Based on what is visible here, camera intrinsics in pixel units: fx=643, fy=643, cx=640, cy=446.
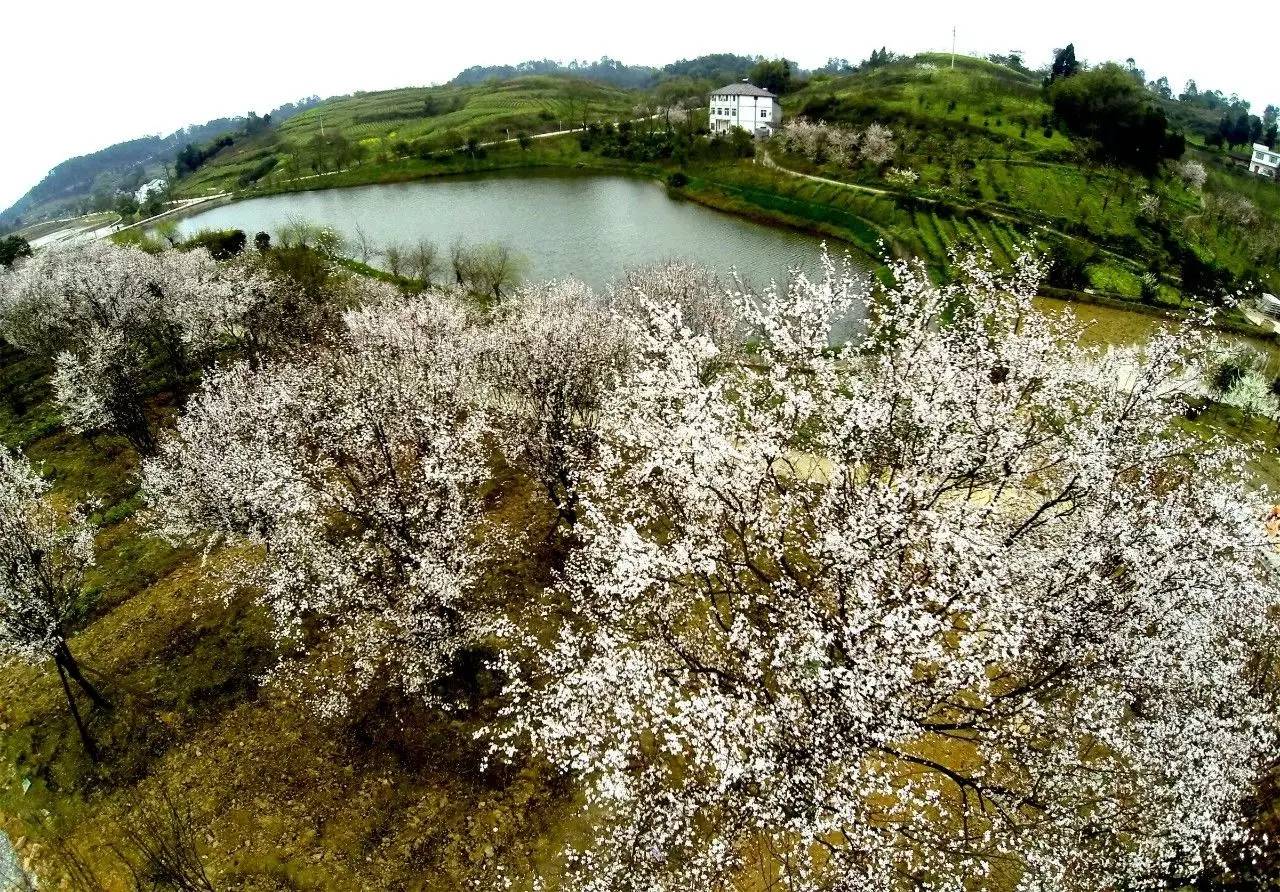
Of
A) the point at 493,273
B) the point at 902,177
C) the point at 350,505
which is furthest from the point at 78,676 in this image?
the point at 902,177

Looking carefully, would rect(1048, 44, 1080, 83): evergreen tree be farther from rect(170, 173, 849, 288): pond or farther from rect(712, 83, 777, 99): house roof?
rect(170, 173, 849, 288): pond

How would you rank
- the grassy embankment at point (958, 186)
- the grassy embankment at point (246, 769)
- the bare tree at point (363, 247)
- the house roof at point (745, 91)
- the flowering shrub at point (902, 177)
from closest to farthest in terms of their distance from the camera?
the grassy embankment at point (246, 769), the grassy embankment at point (958, 186), the bare tree at point (363, 247), the flowering shrub at point (902, 177), the house roof at point (745, 91)

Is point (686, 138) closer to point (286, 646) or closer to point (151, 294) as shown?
point (151, 294)

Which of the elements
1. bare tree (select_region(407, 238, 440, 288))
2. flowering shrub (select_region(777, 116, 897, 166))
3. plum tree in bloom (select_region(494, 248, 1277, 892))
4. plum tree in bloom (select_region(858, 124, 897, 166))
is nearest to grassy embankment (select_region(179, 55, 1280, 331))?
plum tree in bloom (select_region(858, 124, 897, 166))

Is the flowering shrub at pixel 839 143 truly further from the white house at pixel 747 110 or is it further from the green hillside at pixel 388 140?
the green hillside at pixel 388 140

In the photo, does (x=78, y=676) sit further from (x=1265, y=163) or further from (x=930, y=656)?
(x=1265, y=163)

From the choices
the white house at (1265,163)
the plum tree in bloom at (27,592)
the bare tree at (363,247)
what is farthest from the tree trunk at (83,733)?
the white house at (1265,163)

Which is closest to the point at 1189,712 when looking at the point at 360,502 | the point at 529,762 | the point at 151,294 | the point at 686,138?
the point at 529,762
